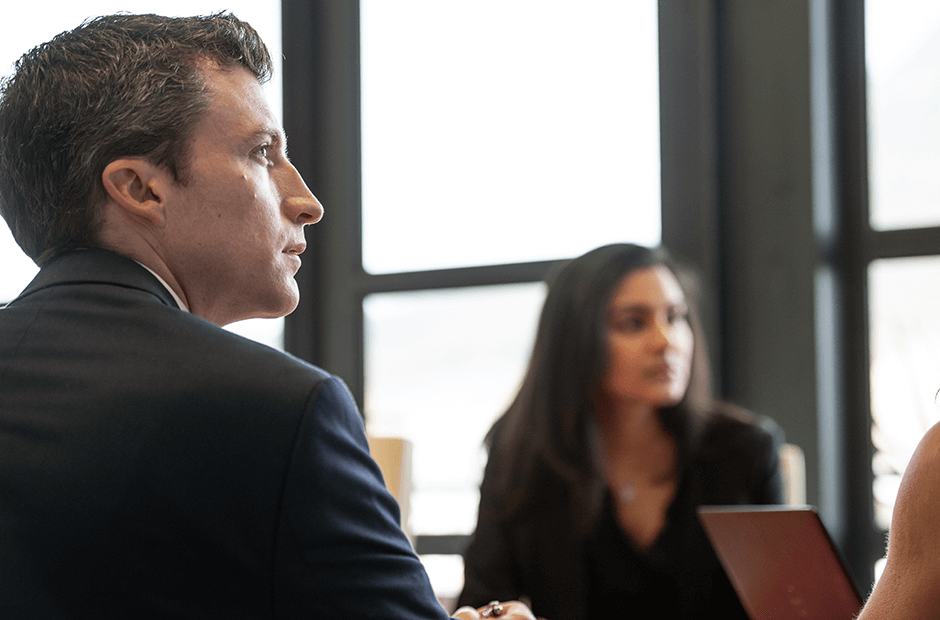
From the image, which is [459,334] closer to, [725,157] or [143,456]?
[725,157]

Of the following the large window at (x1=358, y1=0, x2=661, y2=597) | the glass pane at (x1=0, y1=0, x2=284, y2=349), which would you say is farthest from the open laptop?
the glass pane at (x1=0, y1=0, x2=284, y2=349)

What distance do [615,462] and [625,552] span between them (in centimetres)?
27

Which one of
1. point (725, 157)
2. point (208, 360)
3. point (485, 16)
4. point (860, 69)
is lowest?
point (208, 360)

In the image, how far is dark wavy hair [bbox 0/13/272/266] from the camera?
109cm

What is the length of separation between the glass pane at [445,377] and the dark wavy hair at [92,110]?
2.31 metres

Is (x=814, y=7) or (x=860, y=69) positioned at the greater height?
(x=814, y=7)

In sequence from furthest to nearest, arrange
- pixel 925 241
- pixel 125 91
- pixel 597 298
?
pixel 925 241
pixel 597 298
pixel 125 91

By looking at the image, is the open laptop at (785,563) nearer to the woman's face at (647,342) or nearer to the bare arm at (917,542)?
the bare arm at (917,542)

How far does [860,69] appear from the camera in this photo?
2.95 m

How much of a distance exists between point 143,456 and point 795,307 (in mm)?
2382

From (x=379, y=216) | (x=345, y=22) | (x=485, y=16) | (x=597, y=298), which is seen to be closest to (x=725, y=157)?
(x=597, y=298)

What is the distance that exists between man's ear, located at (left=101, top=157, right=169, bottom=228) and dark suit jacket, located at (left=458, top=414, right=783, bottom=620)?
146 cm

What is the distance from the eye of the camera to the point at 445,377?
3.57m

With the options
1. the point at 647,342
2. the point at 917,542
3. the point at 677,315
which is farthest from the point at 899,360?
the point at 917,542
